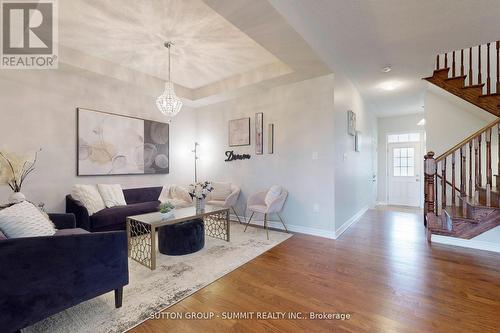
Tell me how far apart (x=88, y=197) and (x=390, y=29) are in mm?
4686

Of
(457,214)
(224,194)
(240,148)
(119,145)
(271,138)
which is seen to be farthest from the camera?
(240,148)

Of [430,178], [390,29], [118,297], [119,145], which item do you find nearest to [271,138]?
[390,29]

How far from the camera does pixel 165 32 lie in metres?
3.00

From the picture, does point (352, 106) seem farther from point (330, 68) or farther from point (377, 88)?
point (330, 68)

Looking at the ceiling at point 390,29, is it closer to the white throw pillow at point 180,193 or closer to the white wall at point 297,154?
the white wall at point 297,154

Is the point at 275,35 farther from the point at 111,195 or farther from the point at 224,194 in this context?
the point at 111,195

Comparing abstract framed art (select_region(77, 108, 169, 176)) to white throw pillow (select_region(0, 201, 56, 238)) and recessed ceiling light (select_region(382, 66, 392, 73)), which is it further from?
recessed ceiling light (select_region(382, 66, 392, 73))

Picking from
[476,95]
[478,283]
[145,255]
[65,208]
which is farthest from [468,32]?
[65,208]

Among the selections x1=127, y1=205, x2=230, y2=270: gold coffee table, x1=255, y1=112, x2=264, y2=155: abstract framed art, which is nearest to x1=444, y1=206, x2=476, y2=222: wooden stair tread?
x1=255, y1=112, x2=264, y2=155: abstract framed art

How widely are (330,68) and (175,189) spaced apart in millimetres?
3571

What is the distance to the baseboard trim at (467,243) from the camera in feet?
10.3

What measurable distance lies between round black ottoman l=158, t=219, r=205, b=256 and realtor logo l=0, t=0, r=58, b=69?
2.87m

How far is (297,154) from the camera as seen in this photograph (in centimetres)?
410

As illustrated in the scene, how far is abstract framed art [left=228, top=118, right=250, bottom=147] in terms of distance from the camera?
15.6 feet
